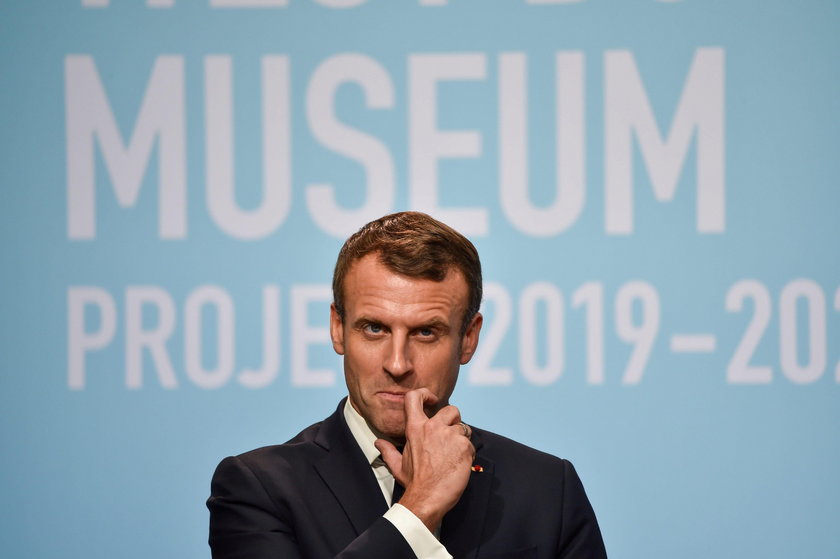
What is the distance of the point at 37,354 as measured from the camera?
11.9ft

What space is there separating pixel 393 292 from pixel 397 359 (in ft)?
0.52

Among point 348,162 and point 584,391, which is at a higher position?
point 348,162

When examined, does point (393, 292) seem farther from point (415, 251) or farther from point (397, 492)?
point (397, 492)

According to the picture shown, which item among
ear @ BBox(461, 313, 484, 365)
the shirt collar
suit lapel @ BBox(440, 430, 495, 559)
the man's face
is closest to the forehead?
the man's face

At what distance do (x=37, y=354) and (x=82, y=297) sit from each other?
26 centimetres

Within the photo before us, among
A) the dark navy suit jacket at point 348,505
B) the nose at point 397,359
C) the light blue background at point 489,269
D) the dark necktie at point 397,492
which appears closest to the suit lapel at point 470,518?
the dark navy suit jacket at point 348,505

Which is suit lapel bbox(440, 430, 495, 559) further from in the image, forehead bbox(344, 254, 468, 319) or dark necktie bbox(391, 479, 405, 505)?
forehead bbox(344, 254, 468, 319)

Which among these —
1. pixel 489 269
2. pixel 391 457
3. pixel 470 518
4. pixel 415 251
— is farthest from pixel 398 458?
pixel 489 269

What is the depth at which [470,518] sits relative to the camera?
2371 millimetres

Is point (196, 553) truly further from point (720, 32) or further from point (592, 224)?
point (720, 32)

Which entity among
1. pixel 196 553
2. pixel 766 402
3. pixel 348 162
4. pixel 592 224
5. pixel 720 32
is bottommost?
pixel 196 553

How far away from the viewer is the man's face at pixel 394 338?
2.33 meters

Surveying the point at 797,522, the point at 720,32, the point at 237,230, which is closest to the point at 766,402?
the point at 797,522

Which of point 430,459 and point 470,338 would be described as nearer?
point 430,459
